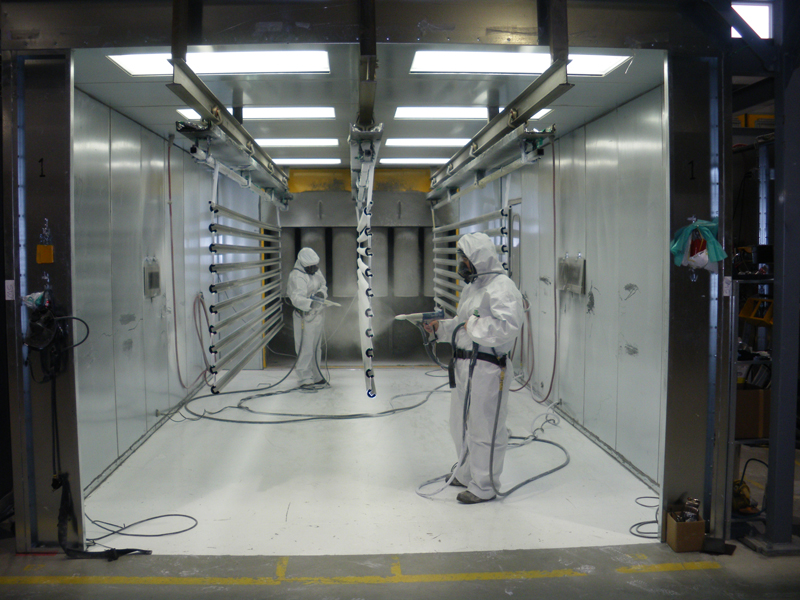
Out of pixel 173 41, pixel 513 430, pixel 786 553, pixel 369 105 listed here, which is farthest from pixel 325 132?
pixel 786 553

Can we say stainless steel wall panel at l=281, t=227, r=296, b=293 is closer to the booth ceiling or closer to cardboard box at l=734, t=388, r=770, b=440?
the booth ceiling

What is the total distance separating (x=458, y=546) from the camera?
2607 mm

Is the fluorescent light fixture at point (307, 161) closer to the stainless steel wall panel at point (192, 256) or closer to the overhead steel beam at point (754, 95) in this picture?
the stainless steel wall panel at point (192, 256)

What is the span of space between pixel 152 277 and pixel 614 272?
3613 millimetres

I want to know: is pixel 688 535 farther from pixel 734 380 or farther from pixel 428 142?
pixel 428 142

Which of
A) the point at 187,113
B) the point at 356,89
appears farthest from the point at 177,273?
the point at 356,89

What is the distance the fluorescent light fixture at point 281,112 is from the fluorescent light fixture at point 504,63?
1.11 metres

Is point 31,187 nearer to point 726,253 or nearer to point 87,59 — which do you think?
point 87,59

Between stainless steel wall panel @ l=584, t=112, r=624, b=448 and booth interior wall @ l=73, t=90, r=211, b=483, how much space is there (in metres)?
3.39

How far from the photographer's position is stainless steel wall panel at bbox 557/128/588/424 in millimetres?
4242

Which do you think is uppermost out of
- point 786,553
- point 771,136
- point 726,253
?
point 771,136

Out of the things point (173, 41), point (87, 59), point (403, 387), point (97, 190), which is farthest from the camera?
point (403, 387)

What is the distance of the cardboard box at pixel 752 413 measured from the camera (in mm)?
2625

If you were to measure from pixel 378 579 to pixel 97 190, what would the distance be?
A: 2.90m
